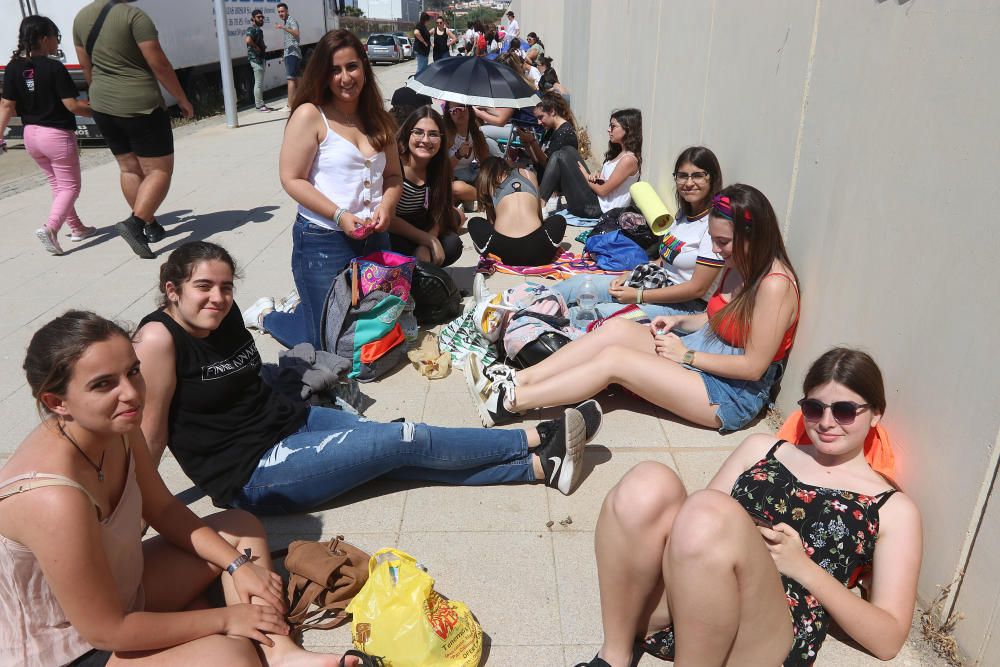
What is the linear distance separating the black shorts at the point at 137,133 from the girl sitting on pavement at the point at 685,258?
155 inches

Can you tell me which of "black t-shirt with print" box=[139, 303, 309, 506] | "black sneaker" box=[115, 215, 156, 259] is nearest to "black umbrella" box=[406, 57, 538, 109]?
"black sneaker" box=[115, 215, 156, 259]

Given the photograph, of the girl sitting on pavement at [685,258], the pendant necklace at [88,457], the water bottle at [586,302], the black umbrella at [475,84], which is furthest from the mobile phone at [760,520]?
the black umbrella at [475,84]

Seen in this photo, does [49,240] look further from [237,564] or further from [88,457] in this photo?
Answer: [88,457]

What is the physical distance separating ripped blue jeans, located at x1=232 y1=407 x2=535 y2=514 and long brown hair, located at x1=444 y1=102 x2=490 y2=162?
463 cm

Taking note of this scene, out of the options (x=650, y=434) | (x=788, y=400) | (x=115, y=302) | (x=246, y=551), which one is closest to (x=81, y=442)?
(x=246, y=551)

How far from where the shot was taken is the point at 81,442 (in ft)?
6.64

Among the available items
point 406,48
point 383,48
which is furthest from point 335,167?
point 406,48

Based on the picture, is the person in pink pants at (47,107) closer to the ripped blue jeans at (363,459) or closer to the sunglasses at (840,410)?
the ripped blue jeans at (363,459)

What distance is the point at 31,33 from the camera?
6207 millimetres

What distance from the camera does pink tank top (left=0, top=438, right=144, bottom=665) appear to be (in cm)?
191

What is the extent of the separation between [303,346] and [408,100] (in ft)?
15.7

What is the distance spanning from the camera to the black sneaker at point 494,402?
150 inches

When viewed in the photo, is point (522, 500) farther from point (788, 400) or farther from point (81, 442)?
point (81, 442)

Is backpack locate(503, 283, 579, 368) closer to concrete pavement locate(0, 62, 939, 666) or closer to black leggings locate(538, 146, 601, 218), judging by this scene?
concrete pavement locate(0, 62, 939, 666)
